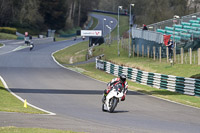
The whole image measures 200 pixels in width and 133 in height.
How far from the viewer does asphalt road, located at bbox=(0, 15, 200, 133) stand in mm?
12492

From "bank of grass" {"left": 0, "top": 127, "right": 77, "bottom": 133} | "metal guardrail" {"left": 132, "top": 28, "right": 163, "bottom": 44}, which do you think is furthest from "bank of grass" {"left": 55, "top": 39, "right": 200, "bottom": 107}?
"bank of grass" {"left": 0, "top": 127, "right": 77, "bottom": 133}

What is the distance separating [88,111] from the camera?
16.8 m

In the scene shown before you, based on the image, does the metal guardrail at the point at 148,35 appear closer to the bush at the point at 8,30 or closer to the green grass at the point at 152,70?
the green grass at the point at 152,70

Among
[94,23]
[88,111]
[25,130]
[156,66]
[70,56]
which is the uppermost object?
[25,130]

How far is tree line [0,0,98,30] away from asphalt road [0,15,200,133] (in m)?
69.1

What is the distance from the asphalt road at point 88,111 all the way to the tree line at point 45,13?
6911 cm

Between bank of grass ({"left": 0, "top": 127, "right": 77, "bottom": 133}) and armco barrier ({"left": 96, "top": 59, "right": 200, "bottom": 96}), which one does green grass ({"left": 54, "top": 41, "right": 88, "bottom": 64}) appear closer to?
armco barrier ({"left": 96, "top": 59, "right": 200, "bottom": 96})

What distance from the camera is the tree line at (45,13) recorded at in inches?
3930

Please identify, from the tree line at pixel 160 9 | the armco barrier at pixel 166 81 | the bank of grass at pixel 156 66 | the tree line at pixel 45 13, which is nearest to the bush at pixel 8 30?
the tree line at pixel 45 13

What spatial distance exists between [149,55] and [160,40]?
3.05 m

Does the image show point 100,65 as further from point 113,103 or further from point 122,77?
point 122,77

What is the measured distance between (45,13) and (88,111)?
330 feet

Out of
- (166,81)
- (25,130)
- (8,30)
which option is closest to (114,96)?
(25,130)

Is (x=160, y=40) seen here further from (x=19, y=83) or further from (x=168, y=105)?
(x=168, y=105)
